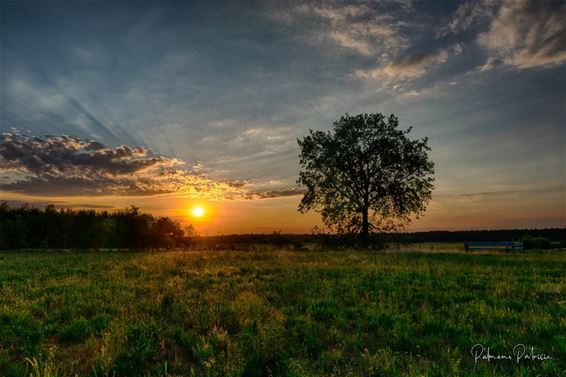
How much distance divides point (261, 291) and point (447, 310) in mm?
5763

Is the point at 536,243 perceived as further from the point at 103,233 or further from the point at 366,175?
the point at 103,233

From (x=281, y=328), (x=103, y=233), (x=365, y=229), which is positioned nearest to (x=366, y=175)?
(x=365, y=229)

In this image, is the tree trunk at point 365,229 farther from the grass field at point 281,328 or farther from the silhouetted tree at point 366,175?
the grass field at point 281,328

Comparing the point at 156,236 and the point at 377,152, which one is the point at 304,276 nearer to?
the point at 377,152

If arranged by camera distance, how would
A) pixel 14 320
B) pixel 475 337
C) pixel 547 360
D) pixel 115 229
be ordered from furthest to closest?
A: pixel 115 229
pixel 14 320
pixel 475 337
pixel 547 360

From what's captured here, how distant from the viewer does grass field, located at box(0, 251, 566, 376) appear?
580 cm

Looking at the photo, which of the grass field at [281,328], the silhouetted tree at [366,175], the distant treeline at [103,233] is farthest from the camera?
the distant treeline at [103,233]

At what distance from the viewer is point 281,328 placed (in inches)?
292

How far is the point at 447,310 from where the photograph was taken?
9109 millimetres

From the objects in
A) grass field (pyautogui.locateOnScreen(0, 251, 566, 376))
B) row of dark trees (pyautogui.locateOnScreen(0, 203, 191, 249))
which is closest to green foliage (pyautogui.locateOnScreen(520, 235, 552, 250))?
grass field (pyautogui.locateOnScreen(0, 251, 566, 376))

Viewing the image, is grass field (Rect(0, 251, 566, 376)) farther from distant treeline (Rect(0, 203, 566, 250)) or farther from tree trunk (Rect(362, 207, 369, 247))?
distant treeline (Rect(0, 203, 566, 250))

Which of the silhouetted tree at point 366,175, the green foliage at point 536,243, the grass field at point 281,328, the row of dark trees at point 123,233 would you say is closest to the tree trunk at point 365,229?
the silhouetted tree at point 366,175

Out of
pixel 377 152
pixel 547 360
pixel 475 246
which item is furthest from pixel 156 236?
pixel 547 360

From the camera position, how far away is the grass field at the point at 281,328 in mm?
5801
